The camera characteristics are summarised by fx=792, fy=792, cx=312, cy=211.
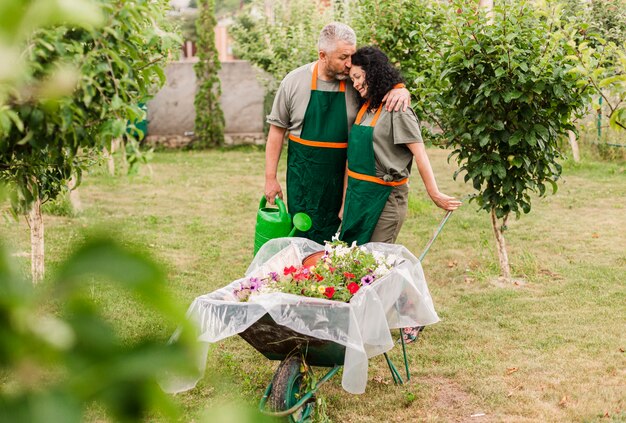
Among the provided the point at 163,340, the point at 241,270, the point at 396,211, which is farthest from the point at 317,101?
the point at 163,340

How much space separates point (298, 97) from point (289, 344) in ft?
5.38

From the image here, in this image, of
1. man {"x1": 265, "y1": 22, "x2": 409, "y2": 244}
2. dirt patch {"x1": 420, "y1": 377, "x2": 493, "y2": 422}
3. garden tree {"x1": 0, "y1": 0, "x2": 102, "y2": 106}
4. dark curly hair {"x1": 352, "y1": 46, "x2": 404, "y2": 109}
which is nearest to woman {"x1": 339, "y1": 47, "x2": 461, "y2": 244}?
dark curly hair {"x1": 352, "y1": 46, "x2": 404, "y2": 109}

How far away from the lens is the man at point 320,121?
4.45 metres

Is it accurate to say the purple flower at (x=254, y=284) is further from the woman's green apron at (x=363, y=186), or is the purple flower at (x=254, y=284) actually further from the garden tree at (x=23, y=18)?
the garden tree at (x=23, y=18)

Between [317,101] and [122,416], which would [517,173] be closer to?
[317,101]

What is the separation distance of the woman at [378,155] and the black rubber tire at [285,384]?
3.73ft

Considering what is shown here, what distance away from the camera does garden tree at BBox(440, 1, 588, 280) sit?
526 centimetres

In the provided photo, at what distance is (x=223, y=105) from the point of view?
48.6ft

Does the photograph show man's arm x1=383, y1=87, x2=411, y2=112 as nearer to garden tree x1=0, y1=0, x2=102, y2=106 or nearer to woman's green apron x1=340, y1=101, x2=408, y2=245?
woman's green apron x1=340, y1=101, x2=408, y2=245

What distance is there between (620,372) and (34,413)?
443cm

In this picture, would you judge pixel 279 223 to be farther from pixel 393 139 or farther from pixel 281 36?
pixel 281 36

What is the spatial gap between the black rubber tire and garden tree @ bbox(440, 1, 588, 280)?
2649mm

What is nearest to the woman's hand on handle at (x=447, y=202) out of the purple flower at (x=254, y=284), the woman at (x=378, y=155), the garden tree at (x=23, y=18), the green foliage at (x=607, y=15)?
the woman at (x=378, y=155)

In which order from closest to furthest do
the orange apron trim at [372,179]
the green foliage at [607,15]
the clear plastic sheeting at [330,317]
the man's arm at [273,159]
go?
the clear plastic sheeting at [330,317]
the orange apron trim at [372,179]
the man's arm at [273,159]
the green foliage at [607,15]
